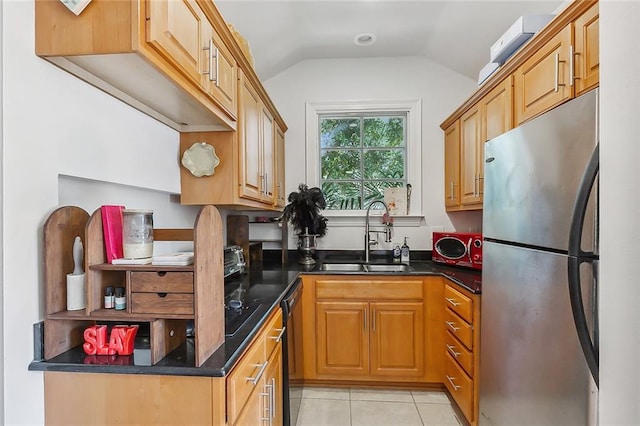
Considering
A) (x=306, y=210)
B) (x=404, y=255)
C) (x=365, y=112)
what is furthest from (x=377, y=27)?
(x=404, y=255)

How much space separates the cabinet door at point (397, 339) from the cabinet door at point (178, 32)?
77.2 inches

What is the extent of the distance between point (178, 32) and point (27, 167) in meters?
0.61

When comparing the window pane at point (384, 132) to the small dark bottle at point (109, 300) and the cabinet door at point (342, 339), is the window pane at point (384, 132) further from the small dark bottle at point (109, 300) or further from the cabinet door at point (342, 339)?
the small dark bottle at point (109, 300)

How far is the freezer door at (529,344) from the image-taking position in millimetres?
1070

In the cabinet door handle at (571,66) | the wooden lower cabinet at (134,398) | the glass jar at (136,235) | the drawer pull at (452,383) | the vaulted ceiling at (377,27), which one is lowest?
the drawer pull at (452,383)

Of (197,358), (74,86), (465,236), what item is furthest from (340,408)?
(74,86)

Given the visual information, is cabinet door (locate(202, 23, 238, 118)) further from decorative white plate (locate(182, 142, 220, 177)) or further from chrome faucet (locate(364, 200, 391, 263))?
chrome faucet (locate(364, 200, 391, 263))

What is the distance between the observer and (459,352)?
2.08 metres

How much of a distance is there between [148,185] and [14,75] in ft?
2.18

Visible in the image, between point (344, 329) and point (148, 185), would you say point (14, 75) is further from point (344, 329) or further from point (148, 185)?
point (344, 329)

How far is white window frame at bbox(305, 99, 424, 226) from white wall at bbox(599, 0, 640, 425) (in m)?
2.37

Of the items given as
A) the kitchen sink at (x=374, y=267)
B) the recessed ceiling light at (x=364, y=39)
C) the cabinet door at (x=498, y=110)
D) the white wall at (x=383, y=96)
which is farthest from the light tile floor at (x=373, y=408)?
the recessed ceiling light at (x=364, y=39)

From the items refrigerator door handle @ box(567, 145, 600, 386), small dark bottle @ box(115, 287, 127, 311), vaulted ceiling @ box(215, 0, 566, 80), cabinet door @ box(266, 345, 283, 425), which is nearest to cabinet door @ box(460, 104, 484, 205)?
vaulted ceiling @ box(215, 0, 566, 80)

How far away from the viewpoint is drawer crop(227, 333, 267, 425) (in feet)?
3.12
